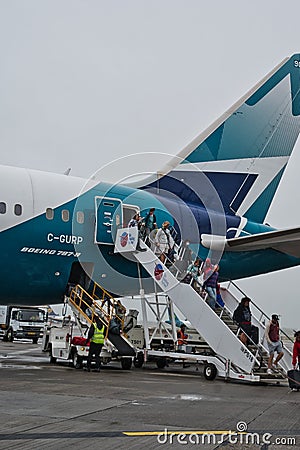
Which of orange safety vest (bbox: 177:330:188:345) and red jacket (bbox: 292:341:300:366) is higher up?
orange safety vest (bbox: 177:330:188:345)

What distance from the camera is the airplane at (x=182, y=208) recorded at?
18.1 meters

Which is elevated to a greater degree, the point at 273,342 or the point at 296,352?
the point at 273,342

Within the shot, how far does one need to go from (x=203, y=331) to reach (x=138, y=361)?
371 centimetres

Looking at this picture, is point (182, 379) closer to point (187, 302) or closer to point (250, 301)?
point (187, 302)

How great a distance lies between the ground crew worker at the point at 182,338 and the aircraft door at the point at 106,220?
3.56 meters

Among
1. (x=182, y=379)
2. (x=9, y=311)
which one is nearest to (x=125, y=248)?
(x=182, y=379)

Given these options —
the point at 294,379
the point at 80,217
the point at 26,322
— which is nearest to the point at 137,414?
the point at 294,379

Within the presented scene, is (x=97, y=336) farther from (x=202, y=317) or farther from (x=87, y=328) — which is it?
(x=202, y=317)

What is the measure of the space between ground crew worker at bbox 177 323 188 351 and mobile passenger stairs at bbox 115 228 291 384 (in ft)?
0.44

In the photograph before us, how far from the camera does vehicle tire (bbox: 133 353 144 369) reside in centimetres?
1864

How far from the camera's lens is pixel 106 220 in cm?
1941

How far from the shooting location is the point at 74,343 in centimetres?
1769

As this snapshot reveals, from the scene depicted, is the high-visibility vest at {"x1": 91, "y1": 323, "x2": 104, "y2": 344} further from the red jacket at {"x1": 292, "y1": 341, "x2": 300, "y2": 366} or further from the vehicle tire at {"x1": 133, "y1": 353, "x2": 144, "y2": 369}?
the red jacket at {"x1": 292, "y1": 341, "x2": 300, "y2": 366}

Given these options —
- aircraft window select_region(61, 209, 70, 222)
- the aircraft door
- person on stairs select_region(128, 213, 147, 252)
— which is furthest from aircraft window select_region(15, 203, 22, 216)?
person on stairs select_region(128, 213, 147, 252)
